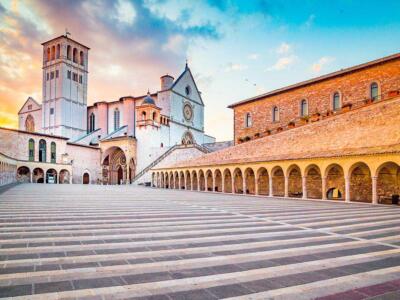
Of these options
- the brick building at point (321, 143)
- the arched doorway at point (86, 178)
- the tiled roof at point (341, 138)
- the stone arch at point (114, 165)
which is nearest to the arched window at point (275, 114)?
the brick building at point (321, 143)

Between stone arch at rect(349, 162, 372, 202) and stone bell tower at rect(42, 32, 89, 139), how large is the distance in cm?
5370

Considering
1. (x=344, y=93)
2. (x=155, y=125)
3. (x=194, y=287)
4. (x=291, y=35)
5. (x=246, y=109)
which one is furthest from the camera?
(x=155, y=125)

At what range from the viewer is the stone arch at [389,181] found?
19984mm

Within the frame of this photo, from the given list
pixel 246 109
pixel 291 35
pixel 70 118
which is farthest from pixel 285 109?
pixel 70 118

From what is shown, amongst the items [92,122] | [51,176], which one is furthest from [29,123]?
[51,176]

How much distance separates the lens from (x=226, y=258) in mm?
5652

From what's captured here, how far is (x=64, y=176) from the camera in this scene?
50.2 metres

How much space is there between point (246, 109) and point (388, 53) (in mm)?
17535

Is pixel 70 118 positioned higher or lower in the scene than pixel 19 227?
higher

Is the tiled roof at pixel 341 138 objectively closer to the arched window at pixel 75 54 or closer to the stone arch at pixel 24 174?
A: the stone arch at pixel 24 174

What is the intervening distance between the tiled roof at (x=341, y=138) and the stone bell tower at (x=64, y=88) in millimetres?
42418

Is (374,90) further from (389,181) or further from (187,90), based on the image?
(187,90)

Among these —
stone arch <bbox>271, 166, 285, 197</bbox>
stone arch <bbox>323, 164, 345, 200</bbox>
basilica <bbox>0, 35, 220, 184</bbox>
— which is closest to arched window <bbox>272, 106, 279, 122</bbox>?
stone arch <bbox>271, 166, 285, 197</bbox>

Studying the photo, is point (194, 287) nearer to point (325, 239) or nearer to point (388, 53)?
point (325, 239)
